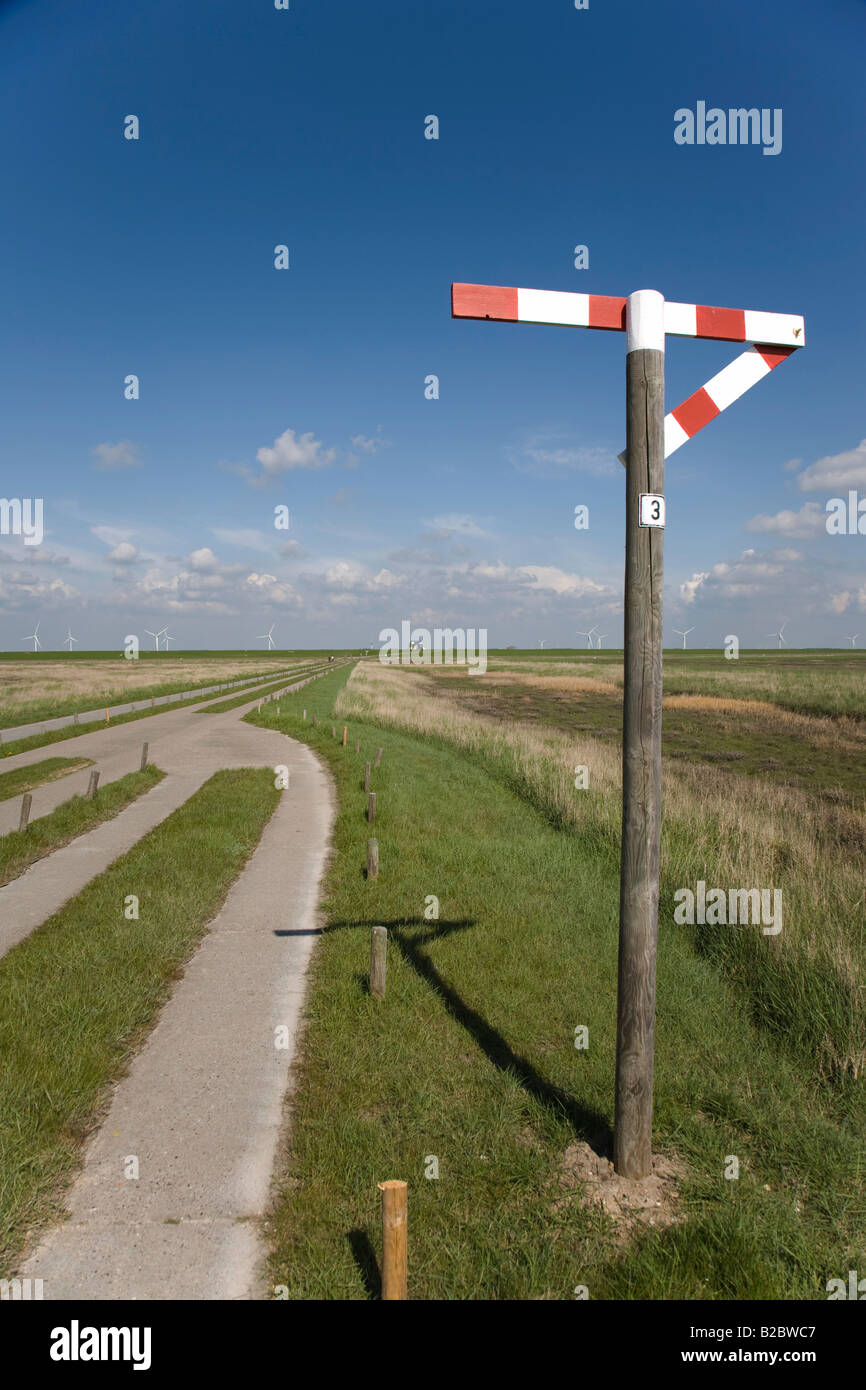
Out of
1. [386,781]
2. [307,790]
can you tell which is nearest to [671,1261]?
[386,781]

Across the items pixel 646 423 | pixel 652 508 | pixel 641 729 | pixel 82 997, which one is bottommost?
pixel 82 997

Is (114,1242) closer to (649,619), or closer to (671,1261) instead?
(671,1261)

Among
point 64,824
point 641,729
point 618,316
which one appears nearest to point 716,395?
point 618,316

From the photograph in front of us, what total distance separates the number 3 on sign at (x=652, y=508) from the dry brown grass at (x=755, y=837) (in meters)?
4.41

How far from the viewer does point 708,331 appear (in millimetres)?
3865

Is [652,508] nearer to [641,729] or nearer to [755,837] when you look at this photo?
[641,729]

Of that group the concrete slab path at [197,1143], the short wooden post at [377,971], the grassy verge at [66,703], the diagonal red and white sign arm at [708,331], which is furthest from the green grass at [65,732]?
the diagonal red and white sign arm at [708,331]

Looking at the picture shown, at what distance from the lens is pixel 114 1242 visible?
12.3 ft

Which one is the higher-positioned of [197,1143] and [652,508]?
[652,508]

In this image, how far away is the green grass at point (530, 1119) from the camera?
3.56 metres

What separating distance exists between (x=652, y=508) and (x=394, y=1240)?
3612 mm
